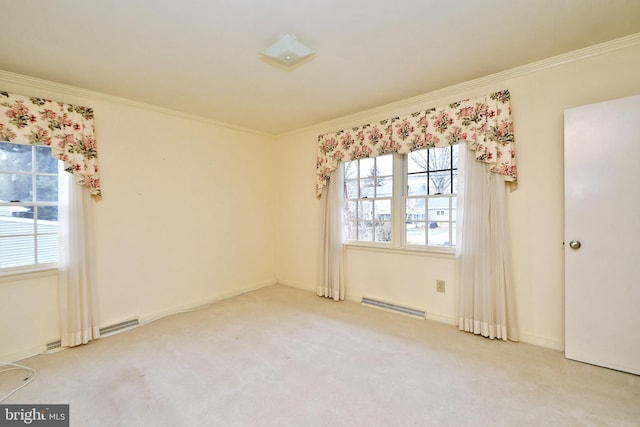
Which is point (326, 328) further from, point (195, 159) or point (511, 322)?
point (195, 159)

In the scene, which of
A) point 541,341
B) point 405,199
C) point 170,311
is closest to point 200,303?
point 170,311

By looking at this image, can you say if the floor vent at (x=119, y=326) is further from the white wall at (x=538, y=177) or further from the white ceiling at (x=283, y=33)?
the white wall at (x=538, y=177)

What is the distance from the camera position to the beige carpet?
65.1 inches

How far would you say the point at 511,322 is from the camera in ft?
8.20

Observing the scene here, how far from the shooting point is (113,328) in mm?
2814

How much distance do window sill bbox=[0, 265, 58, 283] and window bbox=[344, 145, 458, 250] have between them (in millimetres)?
3058

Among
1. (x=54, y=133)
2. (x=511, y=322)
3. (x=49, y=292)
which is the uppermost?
(x=54, y=133)

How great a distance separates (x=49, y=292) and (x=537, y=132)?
180 inches

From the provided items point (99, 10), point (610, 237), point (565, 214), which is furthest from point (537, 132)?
point (99, 10)

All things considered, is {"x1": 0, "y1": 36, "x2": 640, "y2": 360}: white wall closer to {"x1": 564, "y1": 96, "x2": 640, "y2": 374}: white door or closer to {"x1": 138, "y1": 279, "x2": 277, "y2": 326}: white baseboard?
{"x1": 138, "y1": 279, "x2": 277, "y2": 326}: white baseboard

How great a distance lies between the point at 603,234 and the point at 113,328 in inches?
172

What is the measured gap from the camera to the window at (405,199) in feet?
9.87

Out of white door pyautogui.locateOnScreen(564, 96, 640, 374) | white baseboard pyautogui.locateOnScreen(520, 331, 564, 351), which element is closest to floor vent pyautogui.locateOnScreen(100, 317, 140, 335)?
white baseboard pyautogui.locateOnScreen(520, 331, 564, 351)

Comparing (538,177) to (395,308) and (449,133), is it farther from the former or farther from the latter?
(395,308)
